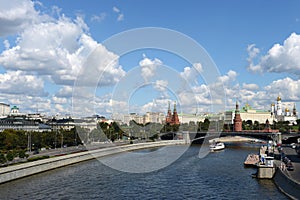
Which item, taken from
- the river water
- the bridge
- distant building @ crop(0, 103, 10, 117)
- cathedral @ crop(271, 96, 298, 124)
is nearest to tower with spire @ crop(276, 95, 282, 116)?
cathedral @ crop(271, 96, 298, 124)

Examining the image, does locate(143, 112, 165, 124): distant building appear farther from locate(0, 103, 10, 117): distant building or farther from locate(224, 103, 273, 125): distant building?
locate(0, 103, 10, 117): distant building

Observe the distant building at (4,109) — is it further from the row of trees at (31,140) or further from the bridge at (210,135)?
the row of trees at (31,140)

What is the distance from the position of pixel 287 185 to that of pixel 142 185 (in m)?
10.5

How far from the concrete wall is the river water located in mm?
475

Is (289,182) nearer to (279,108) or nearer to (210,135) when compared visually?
(210,135)

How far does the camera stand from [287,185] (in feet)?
81.5

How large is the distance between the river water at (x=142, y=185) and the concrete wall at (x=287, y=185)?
475mm

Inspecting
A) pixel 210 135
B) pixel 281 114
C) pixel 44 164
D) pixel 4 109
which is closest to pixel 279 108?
pixel 281 114

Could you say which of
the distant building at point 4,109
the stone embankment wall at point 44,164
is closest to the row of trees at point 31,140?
the stone embankment wall at point 44,164

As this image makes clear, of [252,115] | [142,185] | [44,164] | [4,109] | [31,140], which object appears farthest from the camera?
[4,109]

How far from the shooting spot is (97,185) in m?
28.9

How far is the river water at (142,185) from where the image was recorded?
25.1m

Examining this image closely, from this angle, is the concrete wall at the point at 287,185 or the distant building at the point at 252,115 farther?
the distant building at the point at 252,115


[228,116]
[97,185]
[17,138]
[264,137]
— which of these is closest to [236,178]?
[97,185]
